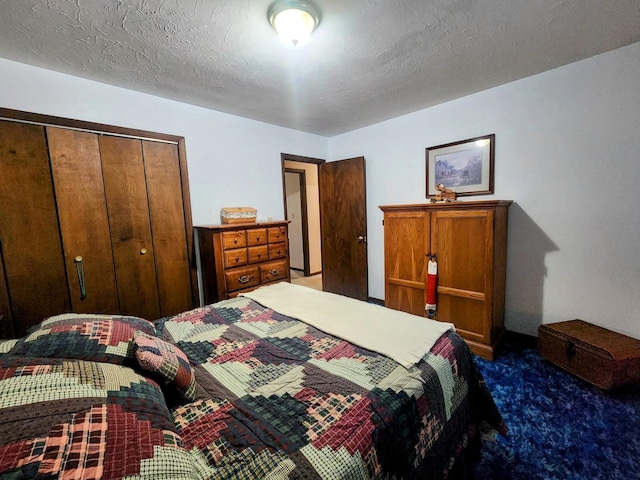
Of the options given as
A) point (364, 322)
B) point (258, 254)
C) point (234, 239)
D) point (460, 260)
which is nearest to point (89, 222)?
point (234, 239)

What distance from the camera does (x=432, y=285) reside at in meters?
2.54

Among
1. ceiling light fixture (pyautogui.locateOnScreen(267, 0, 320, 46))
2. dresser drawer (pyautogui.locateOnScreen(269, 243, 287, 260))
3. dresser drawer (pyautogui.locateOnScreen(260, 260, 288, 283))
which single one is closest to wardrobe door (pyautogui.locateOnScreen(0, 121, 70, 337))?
dresser drawer (pyautogui.locateOnScreen(260, 260, 288, 283))

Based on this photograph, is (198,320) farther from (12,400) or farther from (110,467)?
(110,467)

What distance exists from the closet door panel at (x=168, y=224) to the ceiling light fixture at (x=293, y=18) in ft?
5.49

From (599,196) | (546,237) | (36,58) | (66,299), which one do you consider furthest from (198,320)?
(599,196)

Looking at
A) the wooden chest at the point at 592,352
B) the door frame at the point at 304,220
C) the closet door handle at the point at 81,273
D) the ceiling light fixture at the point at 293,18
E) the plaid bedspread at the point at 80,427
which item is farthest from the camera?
the door frame at the point at 304,220

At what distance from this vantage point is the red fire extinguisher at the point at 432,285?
2.53m

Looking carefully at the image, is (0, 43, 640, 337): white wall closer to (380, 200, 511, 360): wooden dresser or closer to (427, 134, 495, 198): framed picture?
(427, 134, 495, 198): framed picture

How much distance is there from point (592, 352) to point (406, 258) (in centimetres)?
148

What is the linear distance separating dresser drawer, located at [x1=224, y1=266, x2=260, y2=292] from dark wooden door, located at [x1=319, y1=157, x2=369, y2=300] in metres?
1.54

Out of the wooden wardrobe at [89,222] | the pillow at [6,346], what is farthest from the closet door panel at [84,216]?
the pillow at [6,346]

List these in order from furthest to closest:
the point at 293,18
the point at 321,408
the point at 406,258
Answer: the point at 406,258 → the point at 293,18 → the point at 321,408

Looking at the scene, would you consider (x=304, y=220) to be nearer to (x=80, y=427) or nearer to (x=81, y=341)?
(x=81, y=341)

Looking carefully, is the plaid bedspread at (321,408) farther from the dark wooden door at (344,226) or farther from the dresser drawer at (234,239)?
the dark wooden door at (344,226)
